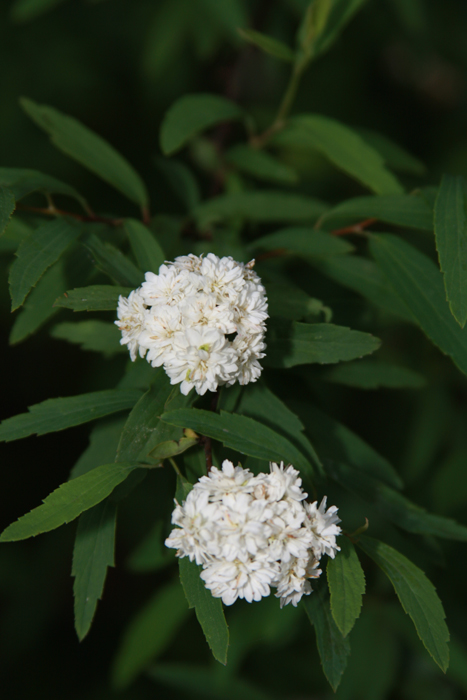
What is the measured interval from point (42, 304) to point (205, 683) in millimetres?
2294

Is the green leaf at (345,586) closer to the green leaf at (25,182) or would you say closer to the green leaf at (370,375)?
the green leaf at (370,375)

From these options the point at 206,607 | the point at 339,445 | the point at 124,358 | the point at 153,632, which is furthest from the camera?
the point at 124,358

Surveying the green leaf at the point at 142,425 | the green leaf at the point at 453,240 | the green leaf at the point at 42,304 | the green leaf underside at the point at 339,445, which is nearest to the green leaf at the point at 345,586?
the green leaf underside at the point at 339,445

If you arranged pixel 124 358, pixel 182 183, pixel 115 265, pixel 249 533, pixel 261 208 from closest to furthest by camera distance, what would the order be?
pixel 249 533, pixel 115 265, pixel 261 208, pixel 182 183, pixel 124 358

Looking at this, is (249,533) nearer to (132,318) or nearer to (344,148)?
(132,318)

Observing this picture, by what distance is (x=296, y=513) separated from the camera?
4.01 feet

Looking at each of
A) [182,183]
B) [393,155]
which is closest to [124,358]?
[182,183]

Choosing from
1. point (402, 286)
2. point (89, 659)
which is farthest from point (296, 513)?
point (89, 659)

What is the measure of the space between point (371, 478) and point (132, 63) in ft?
12.8

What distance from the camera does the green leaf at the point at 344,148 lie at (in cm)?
207

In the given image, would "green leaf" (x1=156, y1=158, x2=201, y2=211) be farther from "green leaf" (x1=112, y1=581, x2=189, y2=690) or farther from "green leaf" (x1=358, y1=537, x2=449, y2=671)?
"green leaf" (x1=112, y1=581, x2=189, y2=690)

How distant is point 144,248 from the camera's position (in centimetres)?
169

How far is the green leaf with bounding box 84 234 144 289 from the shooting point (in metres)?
1.54

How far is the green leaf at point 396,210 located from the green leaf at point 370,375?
0.50 metres
